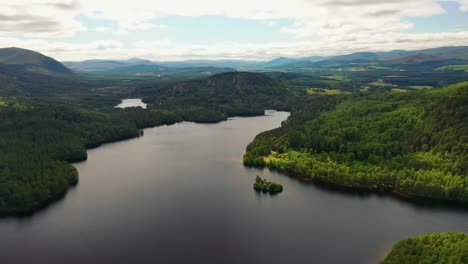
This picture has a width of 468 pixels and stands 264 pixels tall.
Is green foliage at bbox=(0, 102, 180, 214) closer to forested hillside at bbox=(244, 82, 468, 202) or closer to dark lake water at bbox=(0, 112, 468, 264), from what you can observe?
dark lake water at bbox=(0, 112, 468, 264)

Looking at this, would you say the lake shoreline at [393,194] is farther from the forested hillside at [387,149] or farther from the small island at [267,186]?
the small island at [267,186]

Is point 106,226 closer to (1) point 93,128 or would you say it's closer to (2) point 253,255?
(2) point 253,255

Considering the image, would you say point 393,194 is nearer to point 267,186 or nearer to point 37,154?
point 267,186

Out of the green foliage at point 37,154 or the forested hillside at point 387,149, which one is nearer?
the green foliage at point 37,154

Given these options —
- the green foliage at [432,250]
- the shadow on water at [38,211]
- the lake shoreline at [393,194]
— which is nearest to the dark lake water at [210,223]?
the shadow on water at [38,211]

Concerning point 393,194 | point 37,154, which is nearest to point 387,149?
point 393,194

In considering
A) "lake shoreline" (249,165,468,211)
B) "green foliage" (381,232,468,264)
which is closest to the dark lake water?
"lake shoreline" (249,165,468,211)
